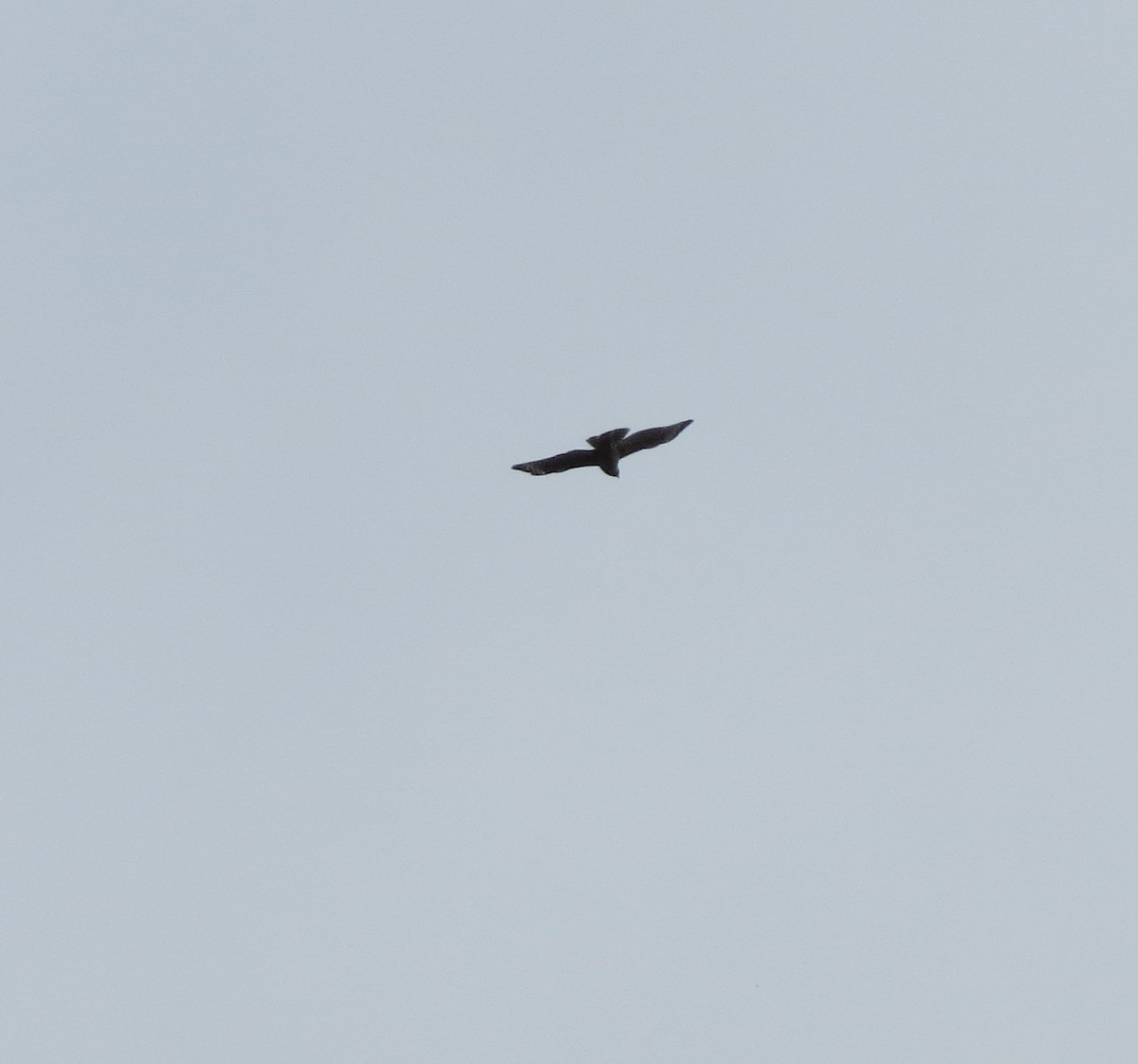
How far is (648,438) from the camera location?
45.5 m

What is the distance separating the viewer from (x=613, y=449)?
44.5m

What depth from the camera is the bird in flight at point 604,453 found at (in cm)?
4416

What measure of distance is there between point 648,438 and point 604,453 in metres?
1.59

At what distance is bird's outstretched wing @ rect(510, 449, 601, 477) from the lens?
147 feet

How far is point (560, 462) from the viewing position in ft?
147

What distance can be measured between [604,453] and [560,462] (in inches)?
48.4

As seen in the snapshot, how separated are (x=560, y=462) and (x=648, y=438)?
2480 millimetres

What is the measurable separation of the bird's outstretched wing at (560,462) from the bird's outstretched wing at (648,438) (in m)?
0.75

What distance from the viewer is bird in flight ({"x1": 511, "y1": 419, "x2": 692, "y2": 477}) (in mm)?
44156

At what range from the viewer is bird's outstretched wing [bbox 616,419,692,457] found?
45031 mm

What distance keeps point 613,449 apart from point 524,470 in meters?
2.39

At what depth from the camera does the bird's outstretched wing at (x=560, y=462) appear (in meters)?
44.8

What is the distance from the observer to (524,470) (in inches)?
1757
